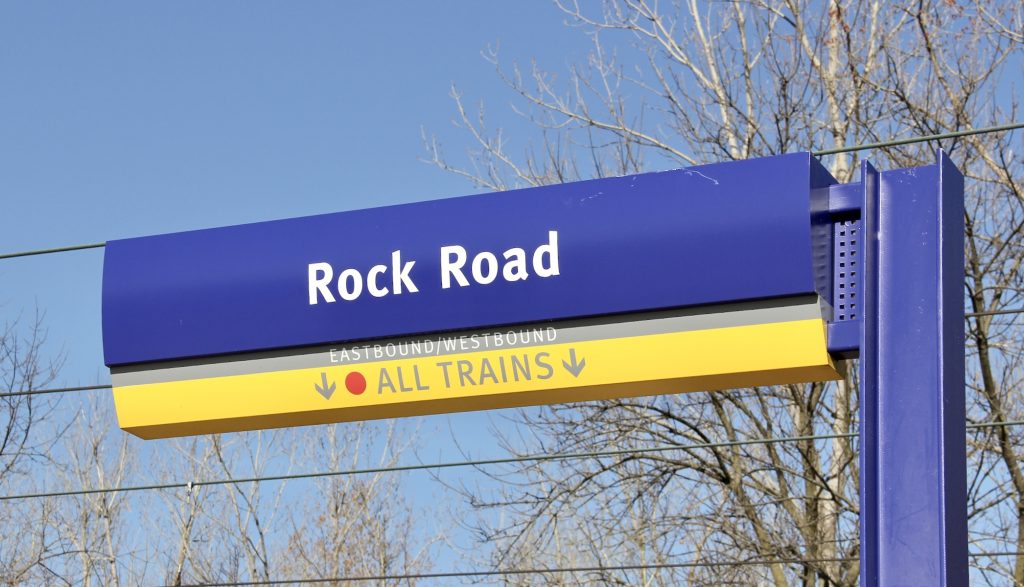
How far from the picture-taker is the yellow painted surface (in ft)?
18.9

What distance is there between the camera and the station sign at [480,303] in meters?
5.66

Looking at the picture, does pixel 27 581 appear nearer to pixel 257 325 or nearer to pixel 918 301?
pixel 257 325

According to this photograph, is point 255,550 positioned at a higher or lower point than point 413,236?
higher

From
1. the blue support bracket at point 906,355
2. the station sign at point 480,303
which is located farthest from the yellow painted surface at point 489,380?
the blue support bracket at point 906,355

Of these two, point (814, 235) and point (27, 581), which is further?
point (27, 581)

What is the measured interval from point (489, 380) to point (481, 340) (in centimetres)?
17

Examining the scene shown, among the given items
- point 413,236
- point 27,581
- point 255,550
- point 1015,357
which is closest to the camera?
point 413,236

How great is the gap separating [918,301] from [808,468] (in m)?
11.3

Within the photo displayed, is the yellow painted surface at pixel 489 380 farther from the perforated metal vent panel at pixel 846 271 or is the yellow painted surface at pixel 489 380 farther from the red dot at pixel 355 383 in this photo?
the perforated metal vent panel at pixel 846 271

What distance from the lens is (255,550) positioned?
104 feet

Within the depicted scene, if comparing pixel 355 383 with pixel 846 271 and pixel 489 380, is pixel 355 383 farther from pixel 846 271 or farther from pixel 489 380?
pixel 846 271

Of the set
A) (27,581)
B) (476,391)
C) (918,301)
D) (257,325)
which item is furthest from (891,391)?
(27,581)

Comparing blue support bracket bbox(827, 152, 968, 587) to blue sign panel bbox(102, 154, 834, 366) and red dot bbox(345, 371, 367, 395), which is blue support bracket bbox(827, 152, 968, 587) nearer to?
blue sign panel bbox(102, 154, 834, 366)

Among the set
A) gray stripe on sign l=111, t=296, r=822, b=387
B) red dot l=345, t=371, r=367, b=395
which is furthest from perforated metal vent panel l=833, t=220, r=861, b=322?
red dot l=345, t=371, r=367, b=395
